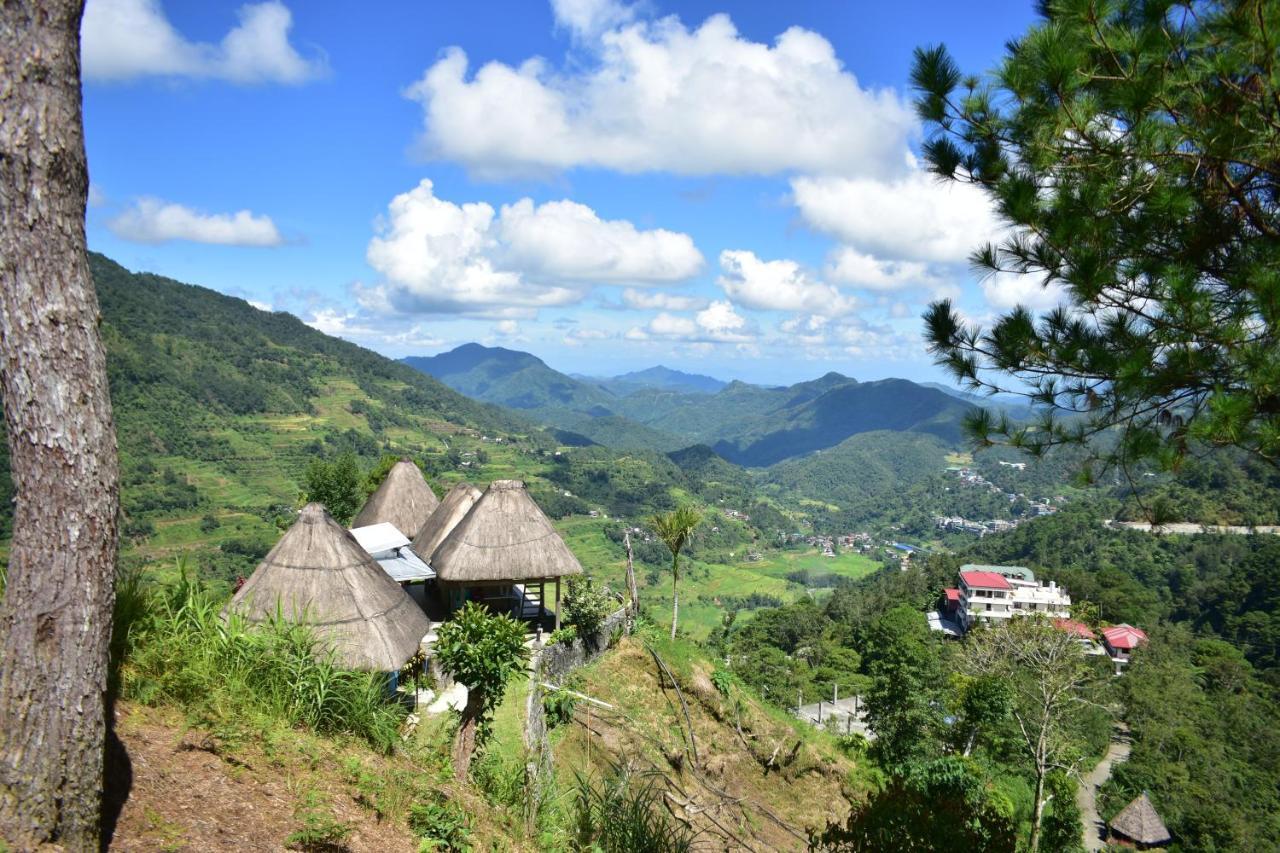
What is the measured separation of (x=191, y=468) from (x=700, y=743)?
8731 centimetres

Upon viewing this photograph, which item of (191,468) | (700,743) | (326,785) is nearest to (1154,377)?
(326,785)

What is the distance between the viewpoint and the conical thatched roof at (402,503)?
1711cm

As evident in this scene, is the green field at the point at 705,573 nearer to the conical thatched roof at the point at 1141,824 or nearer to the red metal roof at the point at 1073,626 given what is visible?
the conical thatched roof at the point at 1141,824

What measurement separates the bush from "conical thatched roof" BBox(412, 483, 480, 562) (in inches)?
148

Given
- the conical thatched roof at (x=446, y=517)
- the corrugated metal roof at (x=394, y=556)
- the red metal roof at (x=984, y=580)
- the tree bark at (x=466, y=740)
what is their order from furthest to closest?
the red metal roof at (x=984, y=580), the conical thatched roof at (x=446, y=517), the corrugated metal roof at (x=394, y=556), the tree bark at (x=466, y=740)

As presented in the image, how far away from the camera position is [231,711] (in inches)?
183

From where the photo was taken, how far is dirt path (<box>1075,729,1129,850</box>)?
26562 millimetres

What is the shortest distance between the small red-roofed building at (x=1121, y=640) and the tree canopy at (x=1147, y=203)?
4975cm

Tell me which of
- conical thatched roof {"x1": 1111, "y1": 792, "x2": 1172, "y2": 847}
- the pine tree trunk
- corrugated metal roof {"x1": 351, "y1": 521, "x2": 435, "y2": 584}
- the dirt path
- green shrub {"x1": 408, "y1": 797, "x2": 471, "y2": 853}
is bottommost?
the dirt path

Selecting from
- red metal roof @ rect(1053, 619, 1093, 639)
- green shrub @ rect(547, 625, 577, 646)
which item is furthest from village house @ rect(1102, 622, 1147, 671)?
green shrub @ rect(547, 625, 577, 646)

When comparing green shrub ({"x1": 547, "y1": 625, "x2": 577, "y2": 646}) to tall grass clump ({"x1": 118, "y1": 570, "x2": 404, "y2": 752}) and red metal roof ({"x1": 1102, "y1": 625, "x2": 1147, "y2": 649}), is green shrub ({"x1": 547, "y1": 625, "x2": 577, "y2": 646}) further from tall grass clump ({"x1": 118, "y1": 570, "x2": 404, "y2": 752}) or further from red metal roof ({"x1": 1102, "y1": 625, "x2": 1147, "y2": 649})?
red metal roof ({"x1": 1102, "y1": 625, "x2": 1147, "y2": 649})

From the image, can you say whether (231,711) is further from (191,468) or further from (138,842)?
(191,468)

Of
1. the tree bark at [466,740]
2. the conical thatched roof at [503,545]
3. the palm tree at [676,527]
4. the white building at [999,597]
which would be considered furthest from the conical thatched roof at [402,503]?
the white building at [999,597]

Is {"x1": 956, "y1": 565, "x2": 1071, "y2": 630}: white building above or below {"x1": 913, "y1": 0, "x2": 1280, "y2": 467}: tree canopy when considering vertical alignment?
below
